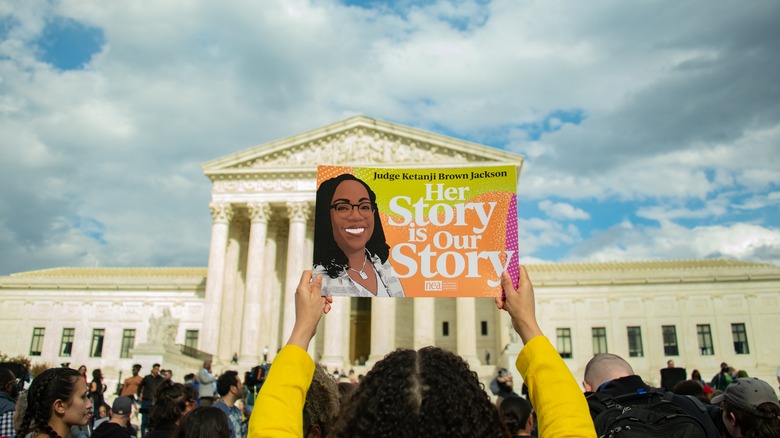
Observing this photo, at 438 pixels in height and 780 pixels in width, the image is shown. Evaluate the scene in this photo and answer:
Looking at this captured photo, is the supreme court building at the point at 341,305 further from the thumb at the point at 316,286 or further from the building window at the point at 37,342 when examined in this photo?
the thumb at the point at 316,286

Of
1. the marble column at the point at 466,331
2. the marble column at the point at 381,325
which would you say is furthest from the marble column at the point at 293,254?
the marble column at the point at 466,331

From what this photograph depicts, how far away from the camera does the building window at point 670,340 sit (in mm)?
42156

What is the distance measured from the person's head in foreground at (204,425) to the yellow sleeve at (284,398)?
7.18 feet

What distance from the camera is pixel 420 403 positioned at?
201 cm

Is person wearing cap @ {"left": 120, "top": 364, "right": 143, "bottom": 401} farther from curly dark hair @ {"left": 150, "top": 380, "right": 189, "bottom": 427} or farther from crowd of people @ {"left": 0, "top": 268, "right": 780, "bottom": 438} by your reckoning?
curly dark hair @ {"left": 150, "top": 380, "right": 189, "bottom": 427}

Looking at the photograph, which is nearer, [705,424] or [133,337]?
[705,424]

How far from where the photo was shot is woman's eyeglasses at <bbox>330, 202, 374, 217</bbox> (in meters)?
4.96

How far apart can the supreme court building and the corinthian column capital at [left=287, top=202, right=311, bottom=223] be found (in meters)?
0.10

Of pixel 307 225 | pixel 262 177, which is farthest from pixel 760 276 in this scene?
pixel 262 177

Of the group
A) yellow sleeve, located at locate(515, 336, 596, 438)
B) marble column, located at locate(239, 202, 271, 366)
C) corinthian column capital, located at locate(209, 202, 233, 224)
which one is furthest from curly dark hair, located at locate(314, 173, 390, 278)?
corinthian column capital, located at locate(209, 202, 233, 224)

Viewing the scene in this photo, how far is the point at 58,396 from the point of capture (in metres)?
4.80

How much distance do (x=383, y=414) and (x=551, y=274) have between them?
148ft

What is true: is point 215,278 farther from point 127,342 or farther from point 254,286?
point 127,342

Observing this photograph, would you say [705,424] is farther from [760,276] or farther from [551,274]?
[760,276]
